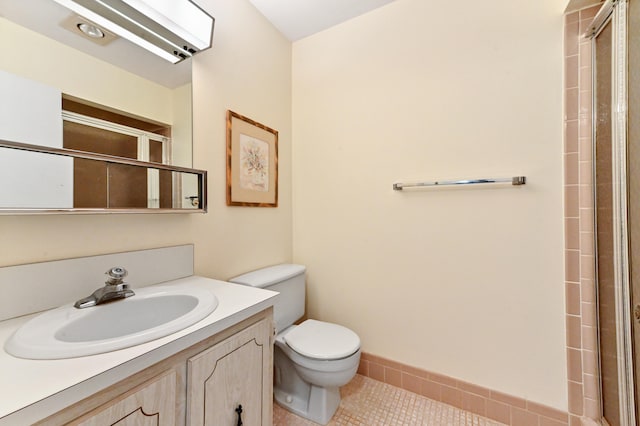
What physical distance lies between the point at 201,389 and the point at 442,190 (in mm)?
1423

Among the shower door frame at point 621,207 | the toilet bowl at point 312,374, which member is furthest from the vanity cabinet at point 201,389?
the shower door frame at point 621,207

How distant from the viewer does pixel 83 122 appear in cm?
94

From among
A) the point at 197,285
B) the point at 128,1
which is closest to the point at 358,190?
the point at 197,285

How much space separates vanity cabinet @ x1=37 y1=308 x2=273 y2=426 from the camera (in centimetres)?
58

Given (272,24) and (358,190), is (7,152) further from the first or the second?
(272,24)

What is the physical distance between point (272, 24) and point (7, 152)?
65.2 inches

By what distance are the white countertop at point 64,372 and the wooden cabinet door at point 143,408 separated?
0.05 m

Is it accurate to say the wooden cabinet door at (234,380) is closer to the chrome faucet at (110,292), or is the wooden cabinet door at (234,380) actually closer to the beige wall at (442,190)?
the chrome faucet at (110,292)

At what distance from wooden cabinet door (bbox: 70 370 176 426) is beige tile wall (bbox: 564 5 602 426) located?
5.43 ft

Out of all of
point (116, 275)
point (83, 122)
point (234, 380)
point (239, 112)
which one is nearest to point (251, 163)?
point (239, 112)

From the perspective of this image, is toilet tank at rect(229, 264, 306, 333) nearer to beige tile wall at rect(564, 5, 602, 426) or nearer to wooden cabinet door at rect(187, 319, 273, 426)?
wooden cabinet door at rect(187, 319, 273, 426)

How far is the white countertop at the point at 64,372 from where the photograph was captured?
0.47 metres

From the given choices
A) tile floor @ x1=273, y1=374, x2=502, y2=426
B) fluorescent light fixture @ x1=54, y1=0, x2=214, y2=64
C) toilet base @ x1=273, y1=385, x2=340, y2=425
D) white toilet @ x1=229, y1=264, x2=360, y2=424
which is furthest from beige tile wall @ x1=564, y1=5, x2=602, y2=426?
fluorescent light fixture @ x1=54, y1=0, x2=214, y2=64

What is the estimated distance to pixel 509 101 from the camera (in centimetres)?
135
